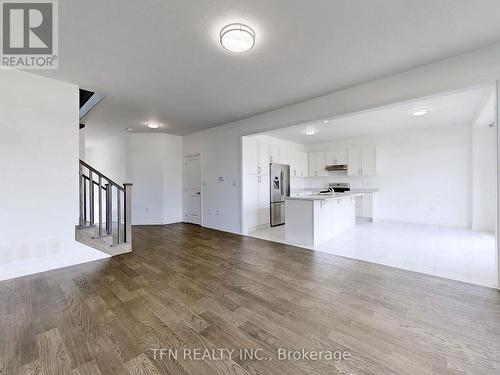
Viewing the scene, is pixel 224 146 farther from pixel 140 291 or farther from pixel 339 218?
pixel 140 291

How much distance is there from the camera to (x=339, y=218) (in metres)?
5.10

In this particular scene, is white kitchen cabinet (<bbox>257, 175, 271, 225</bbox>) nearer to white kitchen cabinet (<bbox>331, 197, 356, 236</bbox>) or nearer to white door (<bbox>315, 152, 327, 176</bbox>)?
white kitchen cabinet (<bbox>331, 197, 356, 236</bbox>)

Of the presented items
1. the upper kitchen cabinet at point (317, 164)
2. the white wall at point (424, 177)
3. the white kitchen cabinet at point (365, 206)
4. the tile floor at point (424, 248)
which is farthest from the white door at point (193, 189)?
the white wall at point (424, 177)

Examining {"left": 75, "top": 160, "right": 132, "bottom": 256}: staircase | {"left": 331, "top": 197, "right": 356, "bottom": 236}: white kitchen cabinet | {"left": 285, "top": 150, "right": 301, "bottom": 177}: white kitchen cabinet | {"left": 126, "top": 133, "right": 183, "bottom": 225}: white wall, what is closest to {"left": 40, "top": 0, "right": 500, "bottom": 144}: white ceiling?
{"left": 75, "top": 160, "right": 132, "bottom": 256}: staircase

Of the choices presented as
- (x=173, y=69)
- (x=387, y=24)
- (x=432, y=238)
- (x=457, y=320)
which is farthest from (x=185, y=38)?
(x=432, y=238)

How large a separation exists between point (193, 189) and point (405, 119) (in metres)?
5.87

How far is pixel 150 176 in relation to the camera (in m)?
6.35

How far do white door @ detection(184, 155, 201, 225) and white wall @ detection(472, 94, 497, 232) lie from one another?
6949 mm

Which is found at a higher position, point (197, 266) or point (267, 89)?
point (267, 89)

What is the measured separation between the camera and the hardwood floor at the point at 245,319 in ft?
4.65

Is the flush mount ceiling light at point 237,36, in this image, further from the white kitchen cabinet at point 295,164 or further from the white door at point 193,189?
the white kitchen cabinet at point 295,164

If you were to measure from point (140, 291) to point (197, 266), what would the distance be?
857 mm
